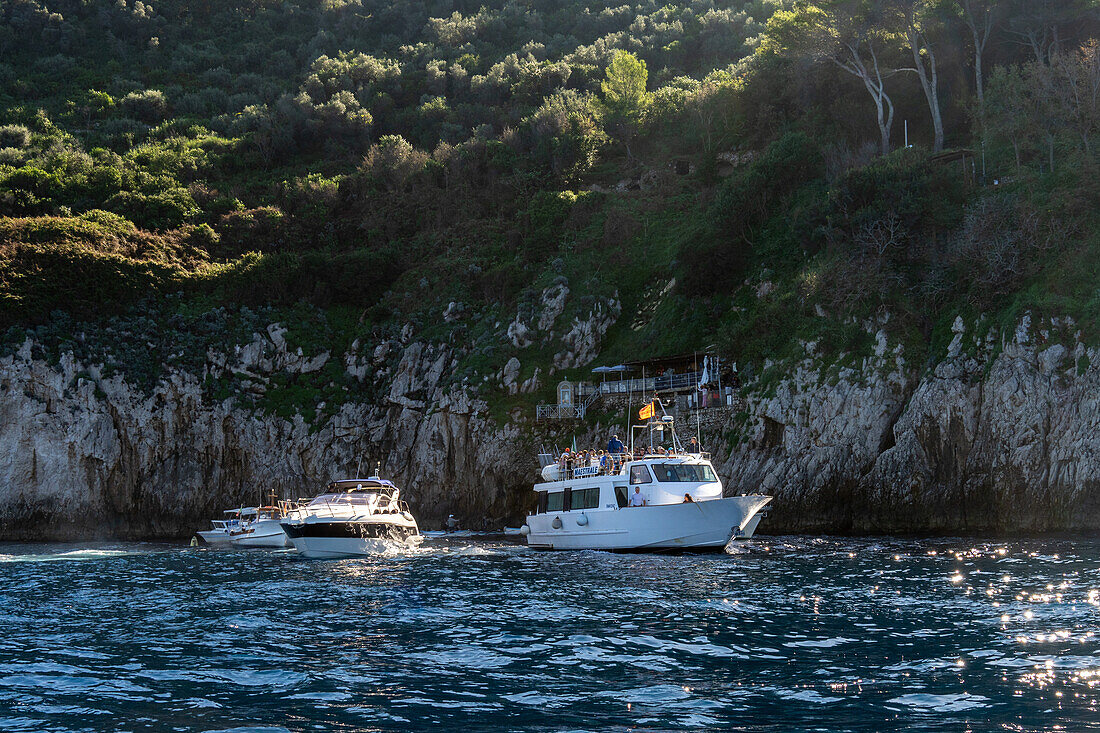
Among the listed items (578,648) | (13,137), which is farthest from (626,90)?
(578,648)

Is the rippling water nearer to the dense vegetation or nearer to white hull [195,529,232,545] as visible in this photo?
white hull [195,529,232,545]

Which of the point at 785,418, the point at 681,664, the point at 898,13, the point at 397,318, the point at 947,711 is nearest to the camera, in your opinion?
the point at 947,711

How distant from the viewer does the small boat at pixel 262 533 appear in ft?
163

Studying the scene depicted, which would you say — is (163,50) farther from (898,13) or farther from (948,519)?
(948,519)

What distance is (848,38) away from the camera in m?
63.8

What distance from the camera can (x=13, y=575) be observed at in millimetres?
32375

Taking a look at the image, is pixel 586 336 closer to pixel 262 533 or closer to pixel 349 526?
pixel 262 533

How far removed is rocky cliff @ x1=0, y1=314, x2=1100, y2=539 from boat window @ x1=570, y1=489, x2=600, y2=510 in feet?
35.5

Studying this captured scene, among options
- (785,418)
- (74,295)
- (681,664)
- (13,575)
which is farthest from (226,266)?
(681,664)

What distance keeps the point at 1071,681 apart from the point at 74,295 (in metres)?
67.2

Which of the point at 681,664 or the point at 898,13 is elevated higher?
the point at 898,13

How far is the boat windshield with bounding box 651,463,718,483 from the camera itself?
1446 inches

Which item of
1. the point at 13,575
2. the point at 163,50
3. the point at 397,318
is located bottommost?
the point at 13,575

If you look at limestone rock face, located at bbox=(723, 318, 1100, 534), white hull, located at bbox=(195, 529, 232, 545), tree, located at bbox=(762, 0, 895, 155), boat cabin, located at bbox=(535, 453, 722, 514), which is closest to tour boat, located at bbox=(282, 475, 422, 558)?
boat cabin, located at bbox=(535, 453, 722, 514)
